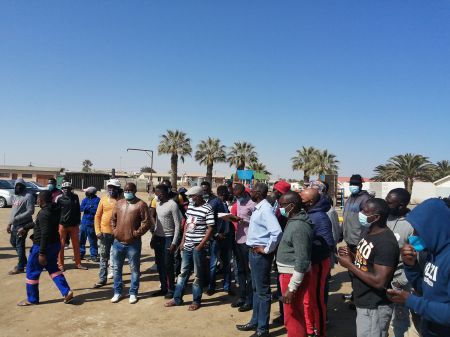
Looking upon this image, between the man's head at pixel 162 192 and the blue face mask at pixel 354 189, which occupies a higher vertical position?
the blue face mask at pixel 354 189

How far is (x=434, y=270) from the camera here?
7.14 feet

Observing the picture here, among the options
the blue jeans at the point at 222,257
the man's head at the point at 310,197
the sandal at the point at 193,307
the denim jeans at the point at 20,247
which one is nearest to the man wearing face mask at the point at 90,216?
the denim jeans at the point at 20,247

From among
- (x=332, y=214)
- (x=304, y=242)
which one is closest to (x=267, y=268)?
(x=304, y=242)

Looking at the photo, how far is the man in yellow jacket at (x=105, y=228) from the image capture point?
255 inches

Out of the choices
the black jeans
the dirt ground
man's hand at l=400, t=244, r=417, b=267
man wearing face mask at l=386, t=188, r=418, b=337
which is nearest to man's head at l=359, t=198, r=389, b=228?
man's hand at l=400, t=244, r=417, b=267

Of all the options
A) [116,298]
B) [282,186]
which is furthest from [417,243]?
[116,298]

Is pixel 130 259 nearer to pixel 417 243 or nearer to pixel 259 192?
pixel 259 192

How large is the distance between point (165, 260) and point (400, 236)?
12.5 ft

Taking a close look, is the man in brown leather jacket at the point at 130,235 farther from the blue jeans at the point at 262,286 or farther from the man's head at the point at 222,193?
the blue jeans at the point at 262,286

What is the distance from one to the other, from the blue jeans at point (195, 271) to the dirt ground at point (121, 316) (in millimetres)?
222

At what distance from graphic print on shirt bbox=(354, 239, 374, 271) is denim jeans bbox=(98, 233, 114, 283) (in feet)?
16.2

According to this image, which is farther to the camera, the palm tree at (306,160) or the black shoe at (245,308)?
the palm tree at (306,160)

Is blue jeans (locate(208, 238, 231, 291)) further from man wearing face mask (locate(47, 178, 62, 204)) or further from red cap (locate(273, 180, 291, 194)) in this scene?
man wearing face mask (locate(47, 178, 62, 204))

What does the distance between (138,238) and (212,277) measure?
163cm
